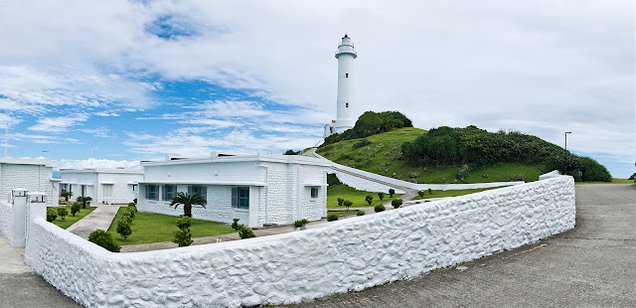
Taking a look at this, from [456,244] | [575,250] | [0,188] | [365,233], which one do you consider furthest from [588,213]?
[0,188]

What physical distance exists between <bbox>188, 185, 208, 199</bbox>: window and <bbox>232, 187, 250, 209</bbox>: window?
2.60 meters

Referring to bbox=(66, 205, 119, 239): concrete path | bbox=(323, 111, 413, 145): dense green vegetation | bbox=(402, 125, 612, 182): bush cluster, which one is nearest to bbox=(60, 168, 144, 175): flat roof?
bbox=(66, 205, 119, 239): concrete path

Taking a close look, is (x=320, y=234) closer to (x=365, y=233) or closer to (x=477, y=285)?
(x=365, y=233)

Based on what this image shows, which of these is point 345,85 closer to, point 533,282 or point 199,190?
point 199,190

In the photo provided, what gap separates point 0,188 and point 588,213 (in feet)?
108

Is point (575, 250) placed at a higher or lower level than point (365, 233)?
A: lower

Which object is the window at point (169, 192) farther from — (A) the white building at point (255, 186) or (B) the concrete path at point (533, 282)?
(B) the concrete path at point (533, 282)

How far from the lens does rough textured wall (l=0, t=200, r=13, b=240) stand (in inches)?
594

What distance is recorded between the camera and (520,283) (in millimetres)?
Result: 7941

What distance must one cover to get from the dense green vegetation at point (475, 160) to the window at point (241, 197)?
91.5 ft

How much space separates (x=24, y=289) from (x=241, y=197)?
47.7ft

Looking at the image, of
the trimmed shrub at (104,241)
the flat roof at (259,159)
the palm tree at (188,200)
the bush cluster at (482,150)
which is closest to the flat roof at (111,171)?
the flat roof at (259,159)

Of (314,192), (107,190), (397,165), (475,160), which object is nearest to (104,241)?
(314,192)

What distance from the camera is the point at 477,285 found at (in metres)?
7.93
